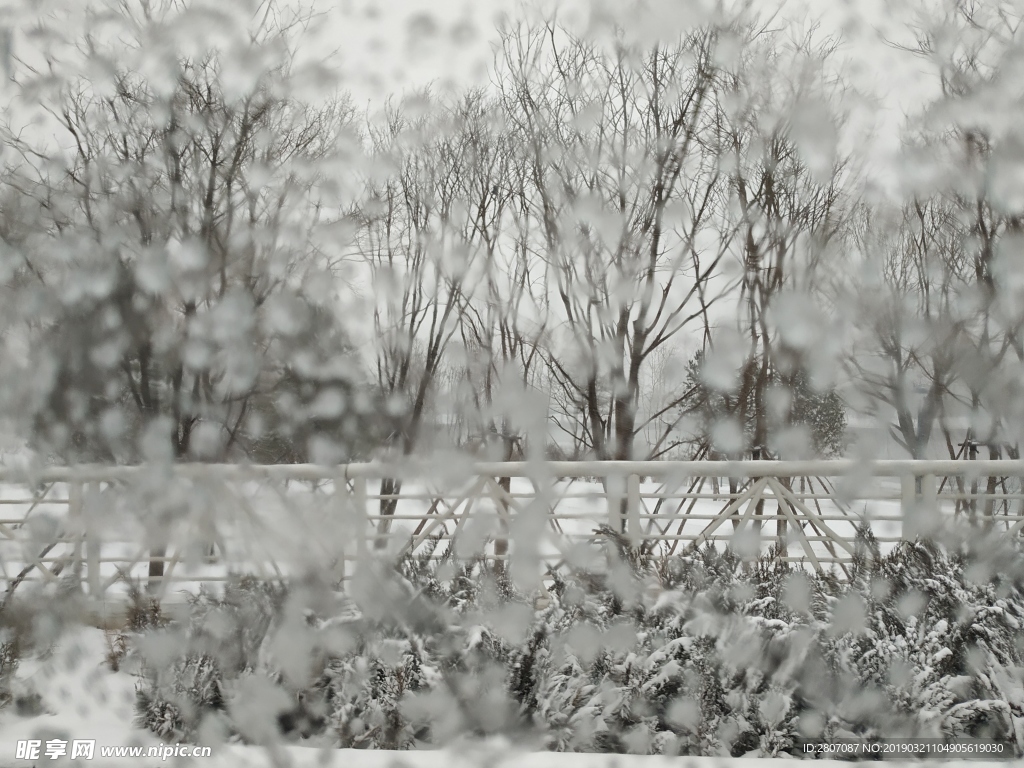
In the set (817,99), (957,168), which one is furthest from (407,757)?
(957,168)

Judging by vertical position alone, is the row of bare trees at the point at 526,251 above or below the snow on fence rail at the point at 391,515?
above

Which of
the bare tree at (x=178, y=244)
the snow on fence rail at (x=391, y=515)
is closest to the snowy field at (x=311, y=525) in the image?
the snow on fence rail at (x=391, y=515)

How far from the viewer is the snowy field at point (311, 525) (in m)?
1.92

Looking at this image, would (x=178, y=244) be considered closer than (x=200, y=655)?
No

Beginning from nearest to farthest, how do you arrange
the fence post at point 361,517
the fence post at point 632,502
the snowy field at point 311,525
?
1. the snowy field at point 311,525
2. the fence post at point 361,517
3. the fence post at point 632,502

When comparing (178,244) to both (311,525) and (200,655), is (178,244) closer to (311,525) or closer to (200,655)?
(311,525)

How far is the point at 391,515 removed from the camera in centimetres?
211

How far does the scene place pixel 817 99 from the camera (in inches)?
132

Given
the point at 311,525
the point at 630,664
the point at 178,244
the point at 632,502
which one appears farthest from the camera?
the point at 178,244

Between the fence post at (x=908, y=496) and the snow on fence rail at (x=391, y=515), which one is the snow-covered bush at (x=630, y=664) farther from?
the fence post at (x=908, y=496)

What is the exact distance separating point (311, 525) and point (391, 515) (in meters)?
0.23

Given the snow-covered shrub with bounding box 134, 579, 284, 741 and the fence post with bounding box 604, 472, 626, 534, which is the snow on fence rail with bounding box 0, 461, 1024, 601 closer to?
the fence post with bounding box 604, 472, 626, 534

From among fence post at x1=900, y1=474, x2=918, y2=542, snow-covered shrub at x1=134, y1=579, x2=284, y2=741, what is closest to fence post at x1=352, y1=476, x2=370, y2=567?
snow-covered shrub at x1=134, y1=579, x2=284, y2=741

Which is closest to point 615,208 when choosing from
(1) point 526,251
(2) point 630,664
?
(1) point 526,251
